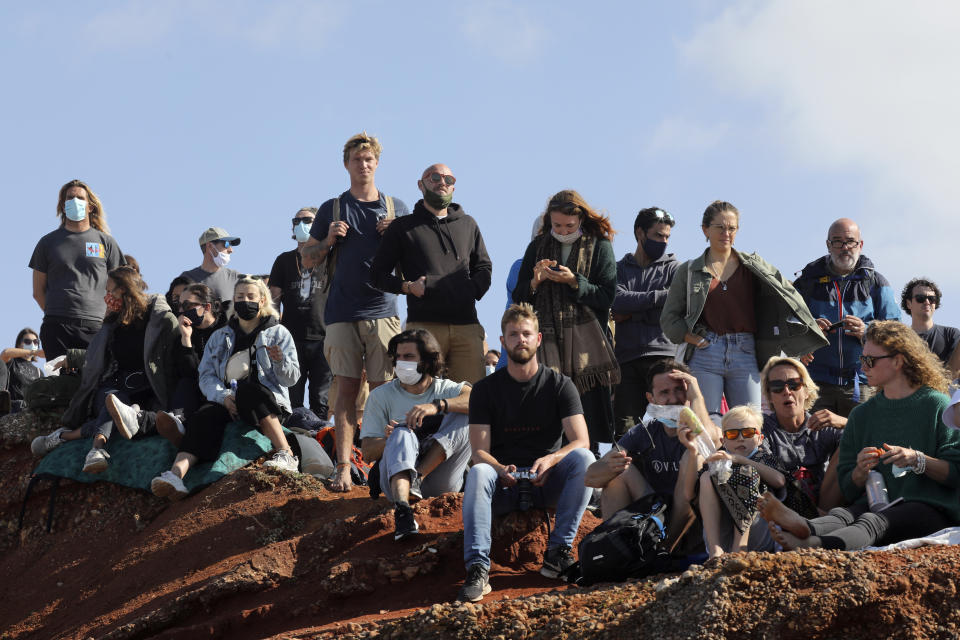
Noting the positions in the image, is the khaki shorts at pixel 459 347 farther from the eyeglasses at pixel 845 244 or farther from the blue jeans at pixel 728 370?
the eyeglasses at pixel 845 244

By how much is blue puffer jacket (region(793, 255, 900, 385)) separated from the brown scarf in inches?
70.0

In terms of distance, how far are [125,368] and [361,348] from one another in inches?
99.1

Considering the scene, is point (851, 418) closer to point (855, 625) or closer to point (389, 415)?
point (855, 625)

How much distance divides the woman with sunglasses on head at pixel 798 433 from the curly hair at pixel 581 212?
7.09ft

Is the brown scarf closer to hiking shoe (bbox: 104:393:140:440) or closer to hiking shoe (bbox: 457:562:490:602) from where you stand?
hiking shoe (bbox: 457:562:490:602)

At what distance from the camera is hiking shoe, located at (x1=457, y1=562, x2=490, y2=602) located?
21.9 ft

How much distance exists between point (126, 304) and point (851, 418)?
22.2ft

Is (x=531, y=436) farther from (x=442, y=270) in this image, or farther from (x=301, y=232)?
(x=301, y=232)

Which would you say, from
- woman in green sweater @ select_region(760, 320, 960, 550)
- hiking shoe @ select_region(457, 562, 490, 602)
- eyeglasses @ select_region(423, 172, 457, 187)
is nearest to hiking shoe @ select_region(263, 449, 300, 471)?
eyeglasses @ select_region(423, 172, 457, 187)

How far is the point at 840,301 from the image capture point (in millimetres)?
9359

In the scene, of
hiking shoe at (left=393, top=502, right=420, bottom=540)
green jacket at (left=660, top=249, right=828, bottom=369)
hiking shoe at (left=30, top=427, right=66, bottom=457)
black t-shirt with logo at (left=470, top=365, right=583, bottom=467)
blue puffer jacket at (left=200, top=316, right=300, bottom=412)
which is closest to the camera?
black t-shirt with logo at (left=470, top=365, right=583, bottom=467)

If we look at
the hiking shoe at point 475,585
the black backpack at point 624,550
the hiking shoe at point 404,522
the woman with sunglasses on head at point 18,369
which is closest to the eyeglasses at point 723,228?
the black backpack at point 624,550

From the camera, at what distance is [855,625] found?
5.48 m

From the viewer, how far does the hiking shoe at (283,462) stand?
9.75 metres
